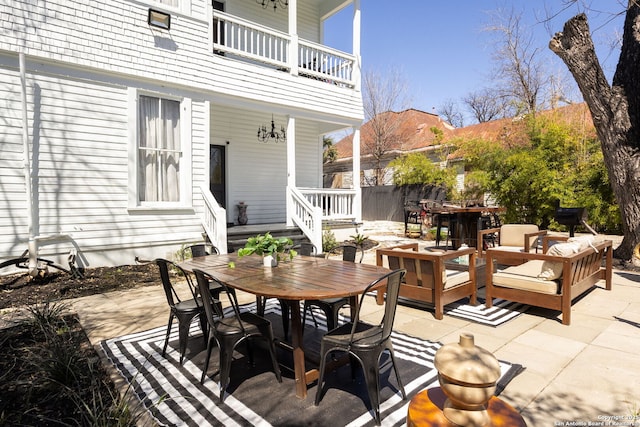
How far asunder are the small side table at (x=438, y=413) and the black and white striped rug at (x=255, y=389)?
76 centimetres

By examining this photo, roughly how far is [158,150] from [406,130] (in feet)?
55.4

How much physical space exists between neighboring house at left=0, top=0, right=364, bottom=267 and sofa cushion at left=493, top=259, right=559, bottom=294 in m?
4.00

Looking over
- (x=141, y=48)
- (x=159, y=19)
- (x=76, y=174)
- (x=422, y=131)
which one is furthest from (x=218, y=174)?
(x=422, y=131)

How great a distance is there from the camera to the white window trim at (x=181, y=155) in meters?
6.24

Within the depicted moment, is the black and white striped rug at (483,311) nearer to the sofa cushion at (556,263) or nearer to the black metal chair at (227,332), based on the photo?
the sofa cushion at (556,263)

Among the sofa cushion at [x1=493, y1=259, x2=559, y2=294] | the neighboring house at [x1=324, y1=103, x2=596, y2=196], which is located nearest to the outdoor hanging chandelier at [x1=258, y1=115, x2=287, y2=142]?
the sofa cushion at [x1=493, y1=259, x2=559, y2=294]

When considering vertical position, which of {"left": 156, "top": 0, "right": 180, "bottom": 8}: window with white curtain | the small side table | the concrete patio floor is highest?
{"left": 156, "top": 0, "right": 180, "bottom": 8}: window with white curtain

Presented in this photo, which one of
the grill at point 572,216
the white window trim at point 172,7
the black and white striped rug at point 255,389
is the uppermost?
the white window trim at point 172,7

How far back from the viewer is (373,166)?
2100cm

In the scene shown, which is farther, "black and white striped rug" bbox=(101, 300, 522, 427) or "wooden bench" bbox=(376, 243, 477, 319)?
"wooden bench" bbox=(376, 243, 477, 319)

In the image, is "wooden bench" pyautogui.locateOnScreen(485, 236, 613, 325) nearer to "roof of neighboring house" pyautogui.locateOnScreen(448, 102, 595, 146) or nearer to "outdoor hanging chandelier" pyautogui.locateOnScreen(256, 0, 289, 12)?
"outdoor hanging chandelier" pyautogui.locateOnScreen(256, 0, 289, 12)

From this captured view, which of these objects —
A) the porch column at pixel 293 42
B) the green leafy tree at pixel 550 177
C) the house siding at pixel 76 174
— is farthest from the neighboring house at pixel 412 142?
the house siding at pixel 76 174

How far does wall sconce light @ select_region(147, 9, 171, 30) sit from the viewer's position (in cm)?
626

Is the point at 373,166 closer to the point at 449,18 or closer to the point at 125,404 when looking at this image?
the point at 449,18
